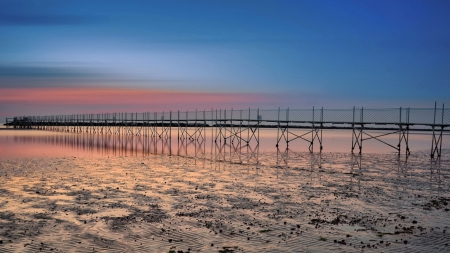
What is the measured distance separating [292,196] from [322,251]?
17.5 ft

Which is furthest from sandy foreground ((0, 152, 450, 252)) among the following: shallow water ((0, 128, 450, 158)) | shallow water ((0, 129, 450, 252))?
shallow water ((0, 128, 450, 158))

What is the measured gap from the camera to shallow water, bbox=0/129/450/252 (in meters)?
8.07

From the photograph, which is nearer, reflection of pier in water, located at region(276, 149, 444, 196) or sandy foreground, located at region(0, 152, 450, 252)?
sandy foreground, located at region(0, 152, 450, 252)

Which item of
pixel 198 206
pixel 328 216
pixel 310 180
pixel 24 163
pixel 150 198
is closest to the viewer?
pixel 328 216

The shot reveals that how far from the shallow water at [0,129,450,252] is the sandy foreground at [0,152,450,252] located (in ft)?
0.08

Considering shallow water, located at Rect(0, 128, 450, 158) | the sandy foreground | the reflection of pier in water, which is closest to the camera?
the sandy foreground

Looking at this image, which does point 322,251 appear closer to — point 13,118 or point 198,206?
point 198,206

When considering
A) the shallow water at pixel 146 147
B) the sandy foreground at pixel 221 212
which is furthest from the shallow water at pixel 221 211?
the shallow water at pixel 146 147

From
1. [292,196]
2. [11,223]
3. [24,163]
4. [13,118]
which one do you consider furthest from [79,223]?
[13,118]

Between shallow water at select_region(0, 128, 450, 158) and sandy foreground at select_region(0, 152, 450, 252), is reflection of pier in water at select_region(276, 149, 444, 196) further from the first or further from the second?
shallow water at select_region(0, 128, 450, 158)

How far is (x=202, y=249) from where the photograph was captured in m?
7.72

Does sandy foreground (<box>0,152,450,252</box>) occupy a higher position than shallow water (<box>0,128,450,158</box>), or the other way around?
sandy foreground (<box>0,152,450,252</box>)

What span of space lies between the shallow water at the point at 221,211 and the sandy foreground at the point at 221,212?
0.08 ft

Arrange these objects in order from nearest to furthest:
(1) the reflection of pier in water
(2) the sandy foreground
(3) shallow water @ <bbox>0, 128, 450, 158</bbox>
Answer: (2) the sandy foreground → (1) the reflection of pier in water → (3) shallow water @ <bbox>0, 128, 450, 158</bbox>
